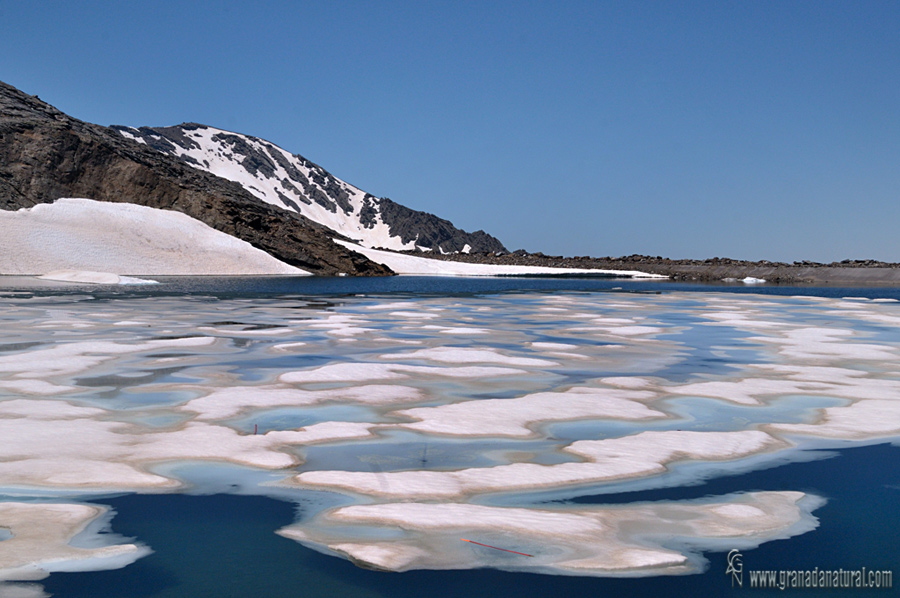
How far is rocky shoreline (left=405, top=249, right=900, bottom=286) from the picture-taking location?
253 feet

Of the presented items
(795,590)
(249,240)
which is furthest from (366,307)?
(249,240)

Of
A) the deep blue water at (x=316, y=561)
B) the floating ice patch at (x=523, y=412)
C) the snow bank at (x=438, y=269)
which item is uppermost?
the snow bank at (x=438, y=269)

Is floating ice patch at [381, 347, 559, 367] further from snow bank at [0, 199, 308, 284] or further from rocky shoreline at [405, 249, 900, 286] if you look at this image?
rocky shoreline at [405, 249, 900, 286]

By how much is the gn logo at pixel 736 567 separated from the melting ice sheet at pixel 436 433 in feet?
0.34

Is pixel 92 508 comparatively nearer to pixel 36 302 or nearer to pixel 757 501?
pixel 757 501

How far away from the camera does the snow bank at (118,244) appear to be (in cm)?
4444

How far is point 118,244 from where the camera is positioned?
162 ft

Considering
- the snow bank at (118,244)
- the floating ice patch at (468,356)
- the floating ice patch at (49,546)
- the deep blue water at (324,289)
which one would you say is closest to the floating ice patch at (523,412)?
the floating ice patch at (468,356)

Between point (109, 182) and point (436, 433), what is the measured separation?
62.5 m

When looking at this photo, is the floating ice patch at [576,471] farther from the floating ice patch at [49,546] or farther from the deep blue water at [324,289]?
the deep blue water at [324,289]

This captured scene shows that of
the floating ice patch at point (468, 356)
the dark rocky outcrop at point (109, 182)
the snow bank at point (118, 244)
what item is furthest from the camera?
the dark rocky outcrop at point (109, 182)

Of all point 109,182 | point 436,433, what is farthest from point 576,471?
point 109,182

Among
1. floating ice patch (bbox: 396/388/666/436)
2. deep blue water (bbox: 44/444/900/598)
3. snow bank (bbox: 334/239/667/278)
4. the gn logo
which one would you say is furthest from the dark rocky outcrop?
the gn logo

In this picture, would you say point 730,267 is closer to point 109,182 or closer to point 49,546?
point 109,182
